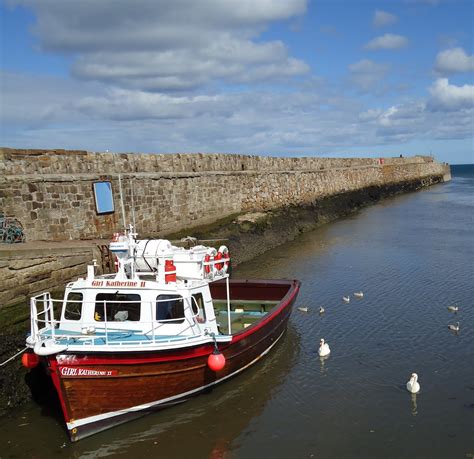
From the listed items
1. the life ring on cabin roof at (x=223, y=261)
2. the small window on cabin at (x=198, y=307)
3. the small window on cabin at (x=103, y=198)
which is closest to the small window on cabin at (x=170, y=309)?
the small window on cabin at (x=198, y=307)

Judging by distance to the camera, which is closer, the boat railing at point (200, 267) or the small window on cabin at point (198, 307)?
the small window on cabin at point (198, 307)

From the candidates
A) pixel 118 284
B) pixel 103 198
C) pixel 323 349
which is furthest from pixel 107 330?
pixel 103 198

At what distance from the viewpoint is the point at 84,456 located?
8031 mm

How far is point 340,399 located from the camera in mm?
9477

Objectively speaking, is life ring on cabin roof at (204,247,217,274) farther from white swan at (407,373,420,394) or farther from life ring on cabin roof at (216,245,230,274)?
white swan at (407,373,420,394)

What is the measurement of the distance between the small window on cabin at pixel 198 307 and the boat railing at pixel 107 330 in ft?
0.23

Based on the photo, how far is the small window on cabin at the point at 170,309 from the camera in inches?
360

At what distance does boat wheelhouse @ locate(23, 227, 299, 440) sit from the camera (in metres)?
8.14

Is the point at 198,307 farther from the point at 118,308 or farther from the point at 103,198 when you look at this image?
the point at 103,198

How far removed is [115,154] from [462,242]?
15.8 meters

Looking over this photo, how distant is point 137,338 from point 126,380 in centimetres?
68

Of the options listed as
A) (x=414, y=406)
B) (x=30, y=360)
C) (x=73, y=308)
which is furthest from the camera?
(x=73, y=308)

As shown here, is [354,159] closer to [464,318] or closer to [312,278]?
[312,278]

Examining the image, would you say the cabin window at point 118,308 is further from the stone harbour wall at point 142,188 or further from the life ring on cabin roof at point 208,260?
the stone harbour wall at point 142,188
